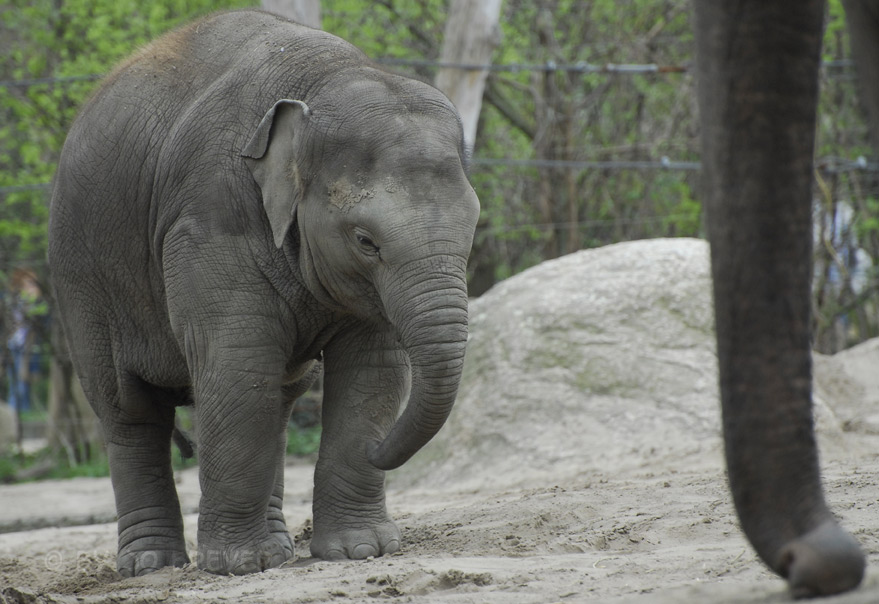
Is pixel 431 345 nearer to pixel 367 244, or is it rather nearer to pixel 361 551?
pixel 367 244

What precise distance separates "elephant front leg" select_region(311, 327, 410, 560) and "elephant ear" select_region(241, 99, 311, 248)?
0.65 m

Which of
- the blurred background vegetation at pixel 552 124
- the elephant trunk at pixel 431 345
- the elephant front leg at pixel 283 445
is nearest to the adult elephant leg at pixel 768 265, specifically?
the elephant trunk at pixel 431 345

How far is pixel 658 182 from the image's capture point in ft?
42.8

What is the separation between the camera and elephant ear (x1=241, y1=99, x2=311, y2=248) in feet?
14.8

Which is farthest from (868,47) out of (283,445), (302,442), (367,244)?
(302,442)

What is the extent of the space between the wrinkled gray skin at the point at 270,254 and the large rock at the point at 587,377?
2484 millimetres

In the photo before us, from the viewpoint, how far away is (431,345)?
4238 mm

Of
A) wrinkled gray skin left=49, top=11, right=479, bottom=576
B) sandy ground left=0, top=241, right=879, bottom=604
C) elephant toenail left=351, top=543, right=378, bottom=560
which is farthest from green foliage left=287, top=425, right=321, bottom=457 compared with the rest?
elephant toenail left=351, top=543, right=378, bottom=560

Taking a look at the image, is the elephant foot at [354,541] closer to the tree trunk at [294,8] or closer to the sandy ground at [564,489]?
the sandy ground at [564,489]

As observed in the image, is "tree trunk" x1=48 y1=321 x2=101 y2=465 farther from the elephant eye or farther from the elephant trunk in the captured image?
the elephant trunk

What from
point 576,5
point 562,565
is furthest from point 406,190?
point 576,5

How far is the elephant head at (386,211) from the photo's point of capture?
429cm

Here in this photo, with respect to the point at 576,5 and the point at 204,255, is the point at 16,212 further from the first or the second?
the point at 204,255

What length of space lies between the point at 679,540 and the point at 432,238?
Answer: 139cm
